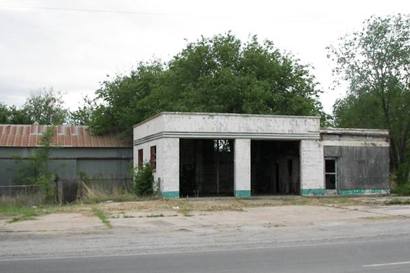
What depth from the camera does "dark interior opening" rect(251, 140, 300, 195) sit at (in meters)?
36.6

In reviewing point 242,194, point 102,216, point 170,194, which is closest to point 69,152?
point 170,194

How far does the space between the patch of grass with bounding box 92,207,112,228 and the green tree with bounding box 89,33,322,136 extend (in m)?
16.9

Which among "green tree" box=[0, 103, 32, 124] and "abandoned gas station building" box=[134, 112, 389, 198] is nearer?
"abandoned gas station building" box=[134, 112, 389, 198]

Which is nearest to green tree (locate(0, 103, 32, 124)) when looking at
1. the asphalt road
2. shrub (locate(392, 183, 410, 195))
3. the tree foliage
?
the tree foliage

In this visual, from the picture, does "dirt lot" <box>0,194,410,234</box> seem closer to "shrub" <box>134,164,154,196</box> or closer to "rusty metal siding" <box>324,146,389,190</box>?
"shrub" <box>134,164,154,196</box>

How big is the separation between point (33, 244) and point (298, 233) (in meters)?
7.11

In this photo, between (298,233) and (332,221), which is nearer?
(298,233)

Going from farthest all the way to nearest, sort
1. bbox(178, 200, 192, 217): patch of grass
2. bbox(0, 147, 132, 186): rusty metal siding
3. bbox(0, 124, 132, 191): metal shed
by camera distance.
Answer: bbox(0, 124, 132, 191): metal shed, bbox(0, 147, 132, 186): rusty metal siding, bbox(178, 200, 192, 217): patch of grass

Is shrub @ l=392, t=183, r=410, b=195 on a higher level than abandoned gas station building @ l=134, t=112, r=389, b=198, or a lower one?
lower

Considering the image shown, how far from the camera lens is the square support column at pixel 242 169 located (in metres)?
31.1

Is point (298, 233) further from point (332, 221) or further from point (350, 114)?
point (350, 114)

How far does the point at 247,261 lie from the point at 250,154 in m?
23.2

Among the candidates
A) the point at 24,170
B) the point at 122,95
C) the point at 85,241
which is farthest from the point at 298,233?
the point at 122,95

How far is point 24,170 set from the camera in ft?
126
